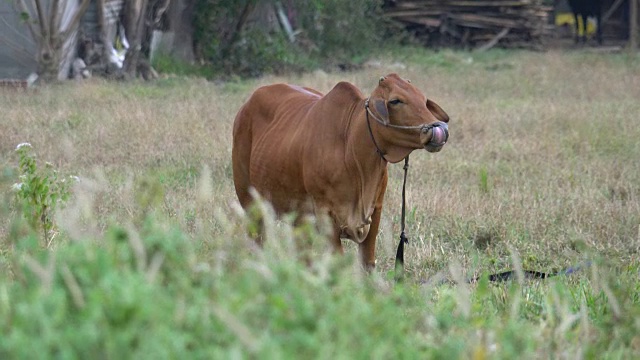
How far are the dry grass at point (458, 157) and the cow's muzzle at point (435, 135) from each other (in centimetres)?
69

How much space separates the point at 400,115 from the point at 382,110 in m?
0.10

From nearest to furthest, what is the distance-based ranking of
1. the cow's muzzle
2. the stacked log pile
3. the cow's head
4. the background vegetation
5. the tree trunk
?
1. the cow's muzzle
2. the cow's head
3. the background vegetation
4. the tree trunk
5. the stacked log pile

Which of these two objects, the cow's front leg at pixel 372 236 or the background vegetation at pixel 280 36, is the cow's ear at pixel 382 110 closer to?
the cow's front leg at pixel 372 236

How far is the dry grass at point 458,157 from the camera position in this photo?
7445 mm

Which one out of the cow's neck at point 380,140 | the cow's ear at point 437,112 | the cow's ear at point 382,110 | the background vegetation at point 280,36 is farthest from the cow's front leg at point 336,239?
the background vegetation at point 280,36

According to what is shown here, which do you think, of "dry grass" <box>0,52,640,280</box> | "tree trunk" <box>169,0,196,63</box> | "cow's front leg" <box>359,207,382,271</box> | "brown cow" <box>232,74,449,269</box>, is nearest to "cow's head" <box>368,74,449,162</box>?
"brown cow" <box>232,74,449,269</box>

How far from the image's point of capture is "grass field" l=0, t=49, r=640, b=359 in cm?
290

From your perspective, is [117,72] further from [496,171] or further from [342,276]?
[342,276]

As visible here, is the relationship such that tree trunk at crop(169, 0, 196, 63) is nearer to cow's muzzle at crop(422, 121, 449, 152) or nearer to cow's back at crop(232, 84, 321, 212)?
cow's back at crop(232, 84, 321, 212)

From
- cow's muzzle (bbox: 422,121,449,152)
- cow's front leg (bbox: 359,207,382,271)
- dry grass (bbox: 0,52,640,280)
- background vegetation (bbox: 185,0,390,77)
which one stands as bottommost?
background vegetation (bbox: 185,0,390,77)

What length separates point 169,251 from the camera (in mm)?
3264

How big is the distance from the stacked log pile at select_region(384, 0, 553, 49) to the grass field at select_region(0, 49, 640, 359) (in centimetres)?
928

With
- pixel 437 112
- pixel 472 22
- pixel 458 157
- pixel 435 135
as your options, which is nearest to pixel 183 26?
pixel 472 22

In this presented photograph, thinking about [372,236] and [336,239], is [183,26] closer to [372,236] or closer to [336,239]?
[372,236]
